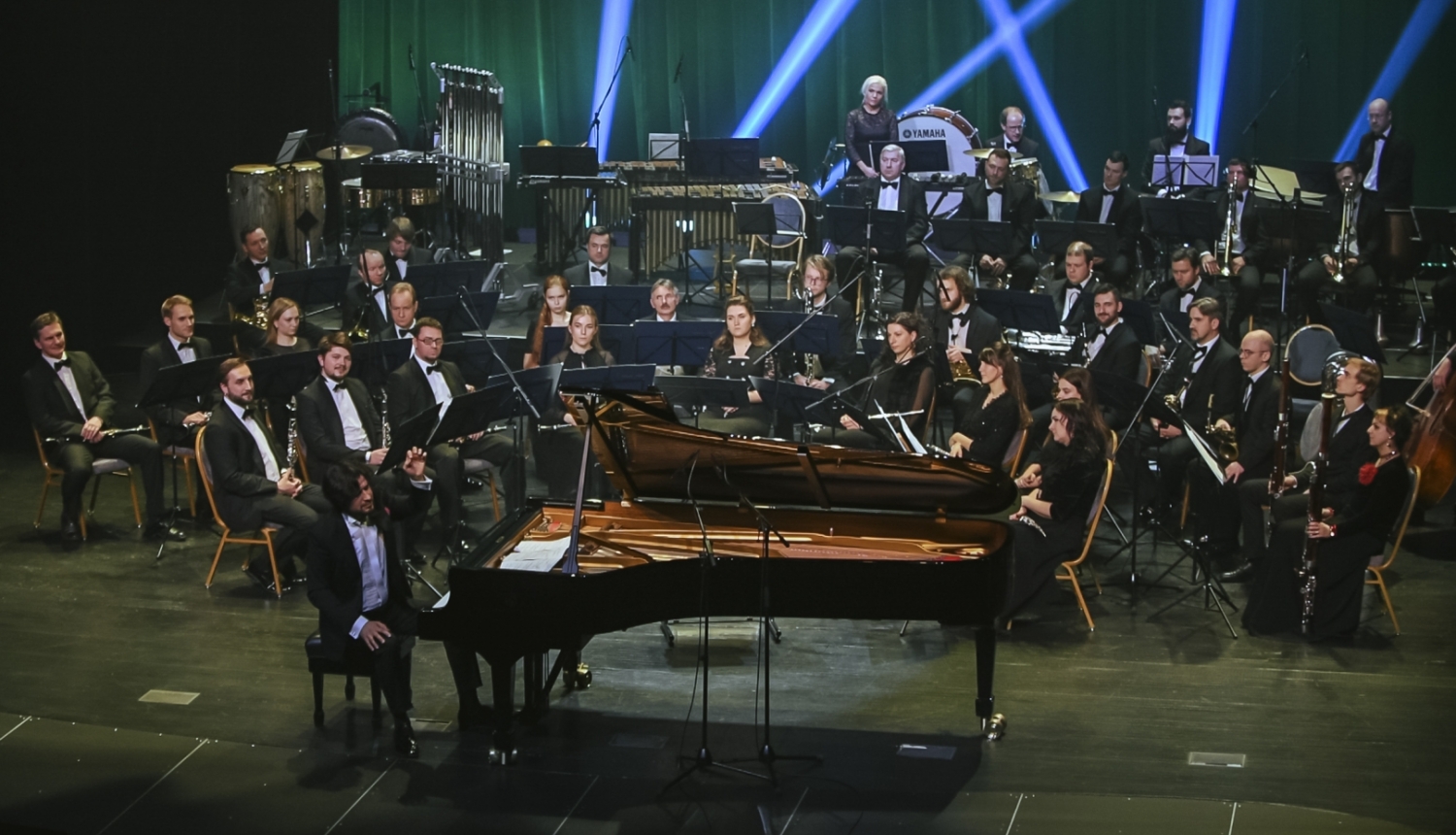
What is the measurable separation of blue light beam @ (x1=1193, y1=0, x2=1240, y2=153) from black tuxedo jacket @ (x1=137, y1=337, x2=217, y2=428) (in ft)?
35.3

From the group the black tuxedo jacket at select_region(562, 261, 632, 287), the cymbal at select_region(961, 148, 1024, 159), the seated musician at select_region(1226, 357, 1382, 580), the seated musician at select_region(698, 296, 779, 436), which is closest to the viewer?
the seated musician at select_region(1226, 357, 1382, 580)

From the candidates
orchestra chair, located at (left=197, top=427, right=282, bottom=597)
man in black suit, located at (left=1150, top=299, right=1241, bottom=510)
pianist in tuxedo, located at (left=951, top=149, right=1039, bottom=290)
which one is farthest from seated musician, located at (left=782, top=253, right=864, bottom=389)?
orchestra chair, located at (left=197, top=427, right=282, bottom=597)

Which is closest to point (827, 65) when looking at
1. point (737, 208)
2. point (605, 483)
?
point (737, 208)

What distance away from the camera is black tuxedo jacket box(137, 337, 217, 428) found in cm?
1008

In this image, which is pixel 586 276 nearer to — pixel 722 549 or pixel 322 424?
pixel 322 424

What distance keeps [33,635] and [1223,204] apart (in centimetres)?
1004

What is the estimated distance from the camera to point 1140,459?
9.56 metres

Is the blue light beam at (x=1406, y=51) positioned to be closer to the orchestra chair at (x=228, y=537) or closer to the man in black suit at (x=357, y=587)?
the orchestra chair at (x=228, y=537)

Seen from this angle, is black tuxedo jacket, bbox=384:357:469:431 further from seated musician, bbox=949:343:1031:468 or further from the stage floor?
seated musician, bbox=949:343:1031:468

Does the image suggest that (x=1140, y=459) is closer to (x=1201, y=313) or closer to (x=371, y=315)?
(x=1201, y=313)

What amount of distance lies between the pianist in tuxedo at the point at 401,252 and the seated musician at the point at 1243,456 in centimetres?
623

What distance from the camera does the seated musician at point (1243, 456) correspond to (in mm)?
9195

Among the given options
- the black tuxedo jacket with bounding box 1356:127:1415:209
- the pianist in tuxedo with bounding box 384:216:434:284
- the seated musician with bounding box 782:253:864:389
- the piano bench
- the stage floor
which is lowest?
the stage floor

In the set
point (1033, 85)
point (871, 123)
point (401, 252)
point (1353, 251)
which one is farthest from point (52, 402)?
point (1033, 85)
